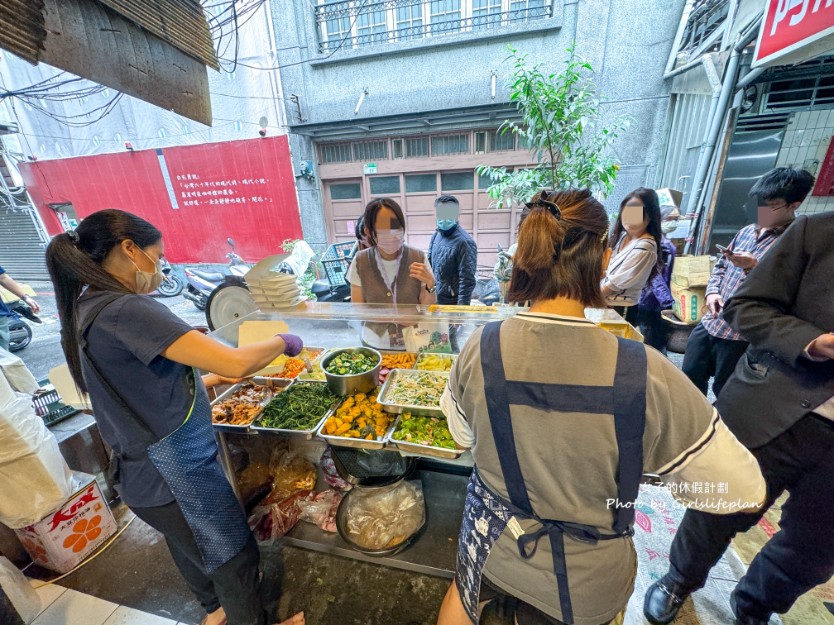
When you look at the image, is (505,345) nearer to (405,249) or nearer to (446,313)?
(446,313)

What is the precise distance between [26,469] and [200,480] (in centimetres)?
133

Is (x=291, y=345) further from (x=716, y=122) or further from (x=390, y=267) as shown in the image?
(x=716, y=122)

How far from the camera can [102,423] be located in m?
1.44

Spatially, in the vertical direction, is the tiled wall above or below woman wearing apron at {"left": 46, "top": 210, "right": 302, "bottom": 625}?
above

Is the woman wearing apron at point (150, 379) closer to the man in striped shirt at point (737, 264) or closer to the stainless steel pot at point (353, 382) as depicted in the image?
the stainless steel pot at point (353, 382)

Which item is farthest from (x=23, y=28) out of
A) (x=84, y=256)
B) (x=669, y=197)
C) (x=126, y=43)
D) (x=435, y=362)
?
(x=669, y=197)

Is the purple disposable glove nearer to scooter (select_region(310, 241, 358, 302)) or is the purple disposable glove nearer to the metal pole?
scooter (select_region(310, 241, 358, 302))

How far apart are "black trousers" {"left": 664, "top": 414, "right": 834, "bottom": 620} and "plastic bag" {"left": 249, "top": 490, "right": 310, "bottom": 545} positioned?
7.81 feet

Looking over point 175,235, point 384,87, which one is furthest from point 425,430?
point 175,235

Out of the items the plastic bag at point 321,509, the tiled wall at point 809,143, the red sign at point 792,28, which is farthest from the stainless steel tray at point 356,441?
the tiled wall at point 809,143

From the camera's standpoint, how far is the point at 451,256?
3877 mm

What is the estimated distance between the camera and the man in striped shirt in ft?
6.99

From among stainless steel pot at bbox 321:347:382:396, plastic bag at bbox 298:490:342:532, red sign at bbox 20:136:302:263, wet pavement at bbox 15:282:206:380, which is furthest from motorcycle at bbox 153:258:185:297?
stainless steel pot at bbox 321:347:382:396

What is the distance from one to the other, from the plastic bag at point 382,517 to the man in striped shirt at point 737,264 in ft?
7.55
